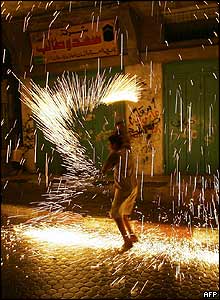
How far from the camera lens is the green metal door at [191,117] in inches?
411

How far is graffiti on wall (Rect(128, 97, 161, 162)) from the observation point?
11023mm

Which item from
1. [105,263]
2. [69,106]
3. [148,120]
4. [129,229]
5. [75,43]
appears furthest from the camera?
[69,106]

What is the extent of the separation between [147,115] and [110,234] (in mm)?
5718

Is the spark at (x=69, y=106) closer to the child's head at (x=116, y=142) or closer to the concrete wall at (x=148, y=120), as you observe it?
the concrete wall at (x=148, y=120)

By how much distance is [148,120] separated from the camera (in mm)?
11117

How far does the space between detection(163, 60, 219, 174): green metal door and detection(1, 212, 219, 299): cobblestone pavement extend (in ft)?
15.4

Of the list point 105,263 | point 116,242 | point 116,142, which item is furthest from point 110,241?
point 116,142

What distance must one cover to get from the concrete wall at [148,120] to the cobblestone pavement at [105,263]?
15.8ft

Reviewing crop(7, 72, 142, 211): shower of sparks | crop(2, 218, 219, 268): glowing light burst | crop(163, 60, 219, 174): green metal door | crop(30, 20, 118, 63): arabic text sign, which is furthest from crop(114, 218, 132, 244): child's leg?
crop(30, 20, 118, 63): arabic text sign

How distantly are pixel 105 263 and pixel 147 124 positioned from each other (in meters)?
6.75

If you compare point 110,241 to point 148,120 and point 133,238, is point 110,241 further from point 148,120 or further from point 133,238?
point 148,120

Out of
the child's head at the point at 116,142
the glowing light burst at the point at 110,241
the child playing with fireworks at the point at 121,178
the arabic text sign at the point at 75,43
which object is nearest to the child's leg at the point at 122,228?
the child playing with fireworks at the point at 121,178

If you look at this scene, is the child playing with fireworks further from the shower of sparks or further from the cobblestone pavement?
the shower of sparks

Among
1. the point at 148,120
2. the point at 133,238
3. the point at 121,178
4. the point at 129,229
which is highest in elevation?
the point at 148,120
